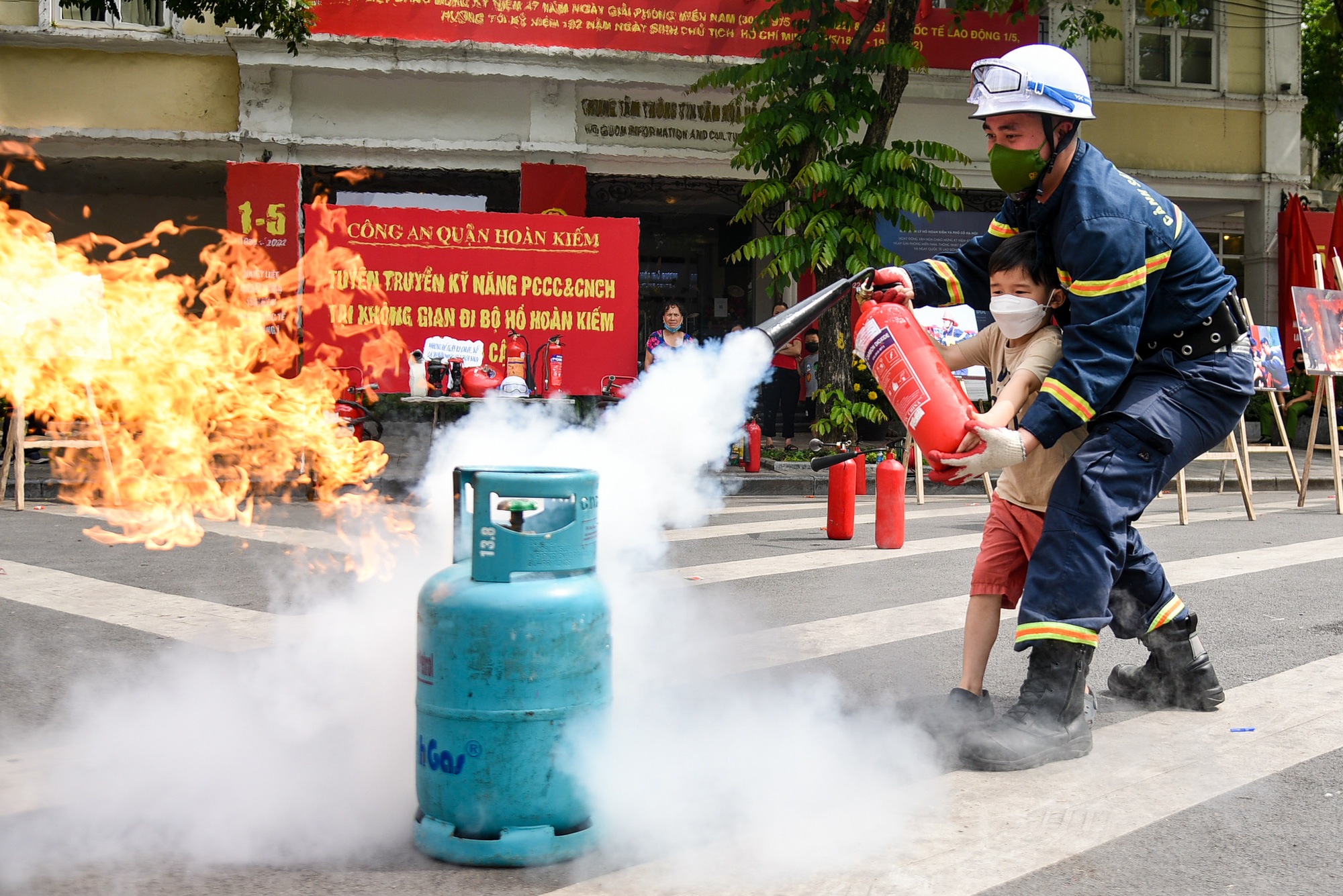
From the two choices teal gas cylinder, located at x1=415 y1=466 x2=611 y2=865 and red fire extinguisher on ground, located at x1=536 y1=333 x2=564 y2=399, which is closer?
teal gas cylinder, located at x1=415 y1=466 x2=611 y2=865

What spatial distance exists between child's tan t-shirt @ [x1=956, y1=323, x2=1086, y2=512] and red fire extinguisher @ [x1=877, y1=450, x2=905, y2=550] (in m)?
3.91

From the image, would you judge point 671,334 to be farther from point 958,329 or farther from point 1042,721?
point 1042,721

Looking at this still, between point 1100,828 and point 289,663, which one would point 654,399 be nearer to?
point 289,663

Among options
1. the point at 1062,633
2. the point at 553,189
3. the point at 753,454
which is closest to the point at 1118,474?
the point at 1062,633

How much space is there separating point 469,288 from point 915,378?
11.0 metres

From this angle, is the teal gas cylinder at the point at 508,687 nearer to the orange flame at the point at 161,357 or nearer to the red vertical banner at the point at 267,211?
the orange flame at the point at 161,357

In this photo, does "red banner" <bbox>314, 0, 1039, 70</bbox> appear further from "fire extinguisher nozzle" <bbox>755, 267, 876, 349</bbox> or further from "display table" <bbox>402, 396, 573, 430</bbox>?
"fire extinguisher nozzle" <bbox>755, 267, 876, 349</bbox>

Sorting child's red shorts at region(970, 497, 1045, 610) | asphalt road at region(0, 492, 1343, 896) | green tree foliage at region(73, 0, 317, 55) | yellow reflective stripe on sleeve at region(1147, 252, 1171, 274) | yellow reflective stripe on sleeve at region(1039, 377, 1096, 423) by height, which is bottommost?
asphalt road at region(0, 492, 1343, 896)

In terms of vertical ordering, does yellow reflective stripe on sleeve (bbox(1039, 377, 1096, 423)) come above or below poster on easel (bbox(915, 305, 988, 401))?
below

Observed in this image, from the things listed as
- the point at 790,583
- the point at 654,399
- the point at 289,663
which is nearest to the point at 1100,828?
the point at 654,399

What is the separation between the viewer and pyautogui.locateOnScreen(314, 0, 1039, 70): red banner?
15359 millimetres

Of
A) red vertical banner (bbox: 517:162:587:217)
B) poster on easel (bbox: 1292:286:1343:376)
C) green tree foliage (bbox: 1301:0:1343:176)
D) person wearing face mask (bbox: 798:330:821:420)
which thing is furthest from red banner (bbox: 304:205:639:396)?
green tree foliage (bbox: 1301:0:1343:176)

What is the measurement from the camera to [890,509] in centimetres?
776

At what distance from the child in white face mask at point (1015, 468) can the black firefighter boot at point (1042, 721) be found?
7.3 inches
